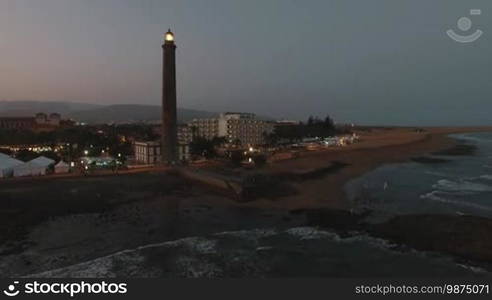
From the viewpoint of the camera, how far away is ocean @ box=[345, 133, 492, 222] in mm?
23052

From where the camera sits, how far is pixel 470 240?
1650 centimetres

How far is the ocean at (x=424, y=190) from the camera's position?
2305 centimetres

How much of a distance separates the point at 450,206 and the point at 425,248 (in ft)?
30.2

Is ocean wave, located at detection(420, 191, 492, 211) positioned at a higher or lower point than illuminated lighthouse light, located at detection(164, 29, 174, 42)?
lower

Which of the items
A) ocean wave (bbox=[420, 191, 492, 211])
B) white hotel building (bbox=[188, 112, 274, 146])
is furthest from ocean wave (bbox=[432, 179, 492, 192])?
white hotel building (bbox=[188, 112, 274, 146])

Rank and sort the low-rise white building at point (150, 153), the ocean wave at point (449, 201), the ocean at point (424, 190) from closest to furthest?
the ocean at point (424, 190) → the ocean wave at point (449, 201) → the low-rise white building at point (150, 153)

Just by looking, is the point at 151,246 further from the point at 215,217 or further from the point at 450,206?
the point at 450,206

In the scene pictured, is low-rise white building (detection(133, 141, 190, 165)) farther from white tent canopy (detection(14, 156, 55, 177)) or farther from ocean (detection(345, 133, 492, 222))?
ocean (detection(345, 133, 492, 222))

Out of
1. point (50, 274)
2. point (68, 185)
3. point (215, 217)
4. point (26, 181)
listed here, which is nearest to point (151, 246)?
point (50, 274)

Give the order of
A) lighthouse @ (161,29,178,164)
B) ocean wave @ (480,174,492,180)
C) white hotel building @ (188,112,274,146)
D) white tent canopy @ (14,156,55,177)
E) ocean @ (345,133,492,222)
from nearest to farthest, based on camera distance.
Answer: ocean @ (345,133,492,222) → white tent canopy @ (14,156,55,177) → ocean wave @ (480,174,492,180) → lighthouse @ (161,29,178,164) → white hotel building @ (188,112,274,146)

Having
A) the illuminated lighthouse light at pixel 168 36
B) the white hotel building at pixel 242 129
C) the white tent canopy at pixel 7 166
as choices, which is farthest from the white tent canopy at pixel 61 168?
the white hotel building at pixel 242 129
